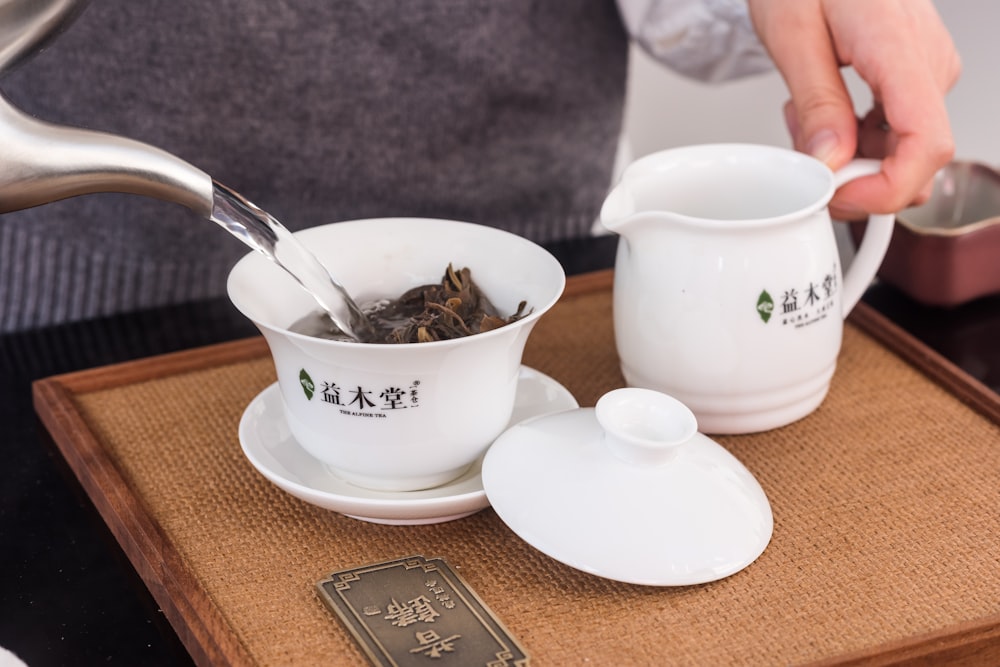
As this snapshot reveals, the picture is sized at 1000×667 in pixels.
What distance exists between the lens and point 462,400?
678mm

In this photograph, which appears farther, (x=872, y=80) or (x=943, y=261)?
(x=943, y=261)

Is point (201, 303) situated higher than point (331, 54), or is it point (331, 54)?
point (331, 54)

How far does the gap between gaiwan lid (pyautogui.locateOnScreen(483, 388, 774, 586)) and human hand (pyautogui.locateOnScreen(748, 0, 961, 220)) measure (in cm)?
31

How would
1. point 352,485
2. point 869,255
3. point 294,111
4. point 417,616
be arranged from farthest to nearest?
1. point 294,111
2. point 869,255
3. point 352,485
4. point 417,616

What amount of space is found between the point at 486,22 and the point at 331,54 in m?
0.17

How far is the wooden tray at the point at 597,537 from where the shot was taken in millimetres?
599

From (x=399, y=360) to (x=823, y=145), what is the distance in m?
0.45

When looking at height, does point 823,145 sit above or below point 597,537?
above

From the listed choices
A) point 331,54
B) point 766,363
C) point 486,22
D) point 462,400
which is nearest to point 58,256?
point 331,54

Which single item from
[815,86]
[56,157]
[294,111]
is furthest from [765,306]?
[294,111]

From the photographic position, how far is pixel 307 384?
68cm

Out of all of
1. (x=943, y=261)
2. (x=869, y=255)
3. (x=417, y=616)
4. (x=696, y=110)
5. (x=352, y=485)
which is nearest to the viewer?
(x=417, y=616)

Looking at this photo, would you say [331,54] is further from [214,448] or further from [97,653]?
[97,653]

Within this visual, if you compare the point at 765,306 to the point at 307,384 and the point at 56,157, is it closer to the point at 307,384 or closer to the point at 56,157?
the point at 307,384
